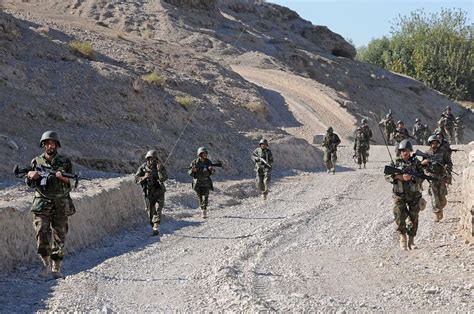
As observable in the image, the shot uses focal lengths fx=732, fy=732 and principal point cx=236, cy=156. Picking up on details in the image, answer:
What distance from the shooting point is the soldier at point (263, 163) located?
19.2m

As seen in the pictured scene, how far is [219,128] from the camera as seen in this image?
95.9ft

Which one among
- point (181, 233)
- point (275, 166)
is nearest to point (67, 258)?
point (181, 233)

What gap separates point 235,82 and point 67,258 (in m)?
27.5

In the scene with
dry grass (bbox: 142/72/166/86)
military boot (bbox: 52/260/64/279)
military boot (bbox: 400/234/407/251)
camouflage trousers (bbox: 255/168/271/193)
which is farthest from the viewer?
dry grass (bbox: 142/72/166/86)

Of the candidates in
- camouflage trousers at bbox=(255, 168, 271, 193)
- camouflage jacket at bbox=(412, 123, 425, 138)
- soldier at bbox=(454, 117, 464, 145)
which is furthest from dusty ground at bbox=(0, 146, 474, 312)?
soldier at bbox=(454, 117, 464, 145)

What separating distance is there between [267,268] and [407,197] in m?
2.76

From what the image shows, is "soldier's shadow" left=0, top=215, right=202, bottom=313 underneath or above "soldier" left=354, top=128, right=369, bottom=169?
underneath

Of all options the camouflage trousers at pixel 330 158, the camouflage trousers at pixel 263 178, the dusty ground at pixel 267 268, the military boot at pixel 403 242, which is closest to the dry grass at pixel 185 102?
the camouflage trousers at pixel 330 158

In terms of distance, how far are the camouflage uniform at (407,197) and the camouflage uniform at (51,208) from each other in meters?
5.07

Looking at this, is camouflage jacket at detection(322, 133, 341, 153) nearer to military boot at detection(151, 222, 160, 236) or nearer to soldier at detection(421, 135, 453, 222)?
soldier at detection(421, 135, 453, 222)

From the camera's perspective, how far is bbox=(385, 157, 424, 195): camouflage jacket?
11.4m

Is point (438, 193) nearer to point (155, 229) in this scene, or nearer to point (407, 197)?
point (407, 197)

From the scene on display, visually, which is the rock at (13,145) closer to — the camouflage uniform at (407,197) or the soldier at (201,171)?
the soldier at (201,171)

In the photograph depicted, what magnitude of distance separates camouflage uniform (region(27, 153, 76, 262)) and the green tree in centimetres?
6724
